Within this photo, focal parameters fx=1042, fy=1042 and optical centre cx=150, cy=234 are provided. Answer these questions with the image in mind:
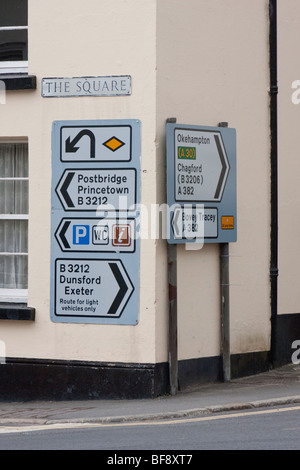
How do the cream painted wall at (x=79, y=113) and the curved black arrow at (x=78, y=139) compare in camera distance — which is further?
the curved black arrow at (x=78, y=139)

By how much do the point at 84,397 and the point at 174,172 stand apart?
293cm

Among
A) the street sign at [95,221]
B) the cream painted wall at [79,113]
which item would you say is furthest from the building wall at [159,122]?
the street sign at [95,221]

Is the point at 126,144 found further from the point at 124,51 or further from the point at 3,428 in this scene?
the point at 3,428

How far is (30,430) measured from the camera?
10.6 metres

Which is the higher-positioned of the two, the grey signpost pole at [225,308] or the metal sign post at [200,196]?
the metal sign post at [200,196]

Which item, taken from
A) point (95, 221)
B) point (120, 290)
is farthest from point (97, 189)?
point (120, 290)

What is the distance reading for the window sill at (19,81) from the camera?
12891 mm

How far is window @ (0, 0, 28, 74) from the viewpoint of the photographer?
43.5ft

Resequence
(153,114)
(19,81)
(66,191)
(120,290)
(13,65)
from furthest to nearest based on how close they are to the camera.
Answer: (13,65) < (19,81) < (66,191) < (120,290) < (153,114)

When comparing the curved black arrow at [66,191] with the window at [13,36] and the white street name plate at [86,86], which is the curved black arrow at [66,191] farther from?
the window at [13,36]

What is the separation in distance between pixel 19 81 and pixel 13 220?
1.78m

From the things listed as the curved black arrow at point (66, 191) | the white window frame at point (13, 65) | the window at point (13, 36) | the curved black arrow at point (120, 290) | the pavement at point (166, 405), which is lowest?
the pavement at point (166, 405)

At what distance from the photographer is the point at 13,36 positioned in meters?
13.4

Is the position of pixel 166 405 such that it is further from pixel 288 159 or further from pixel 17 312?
pixel 288 159
